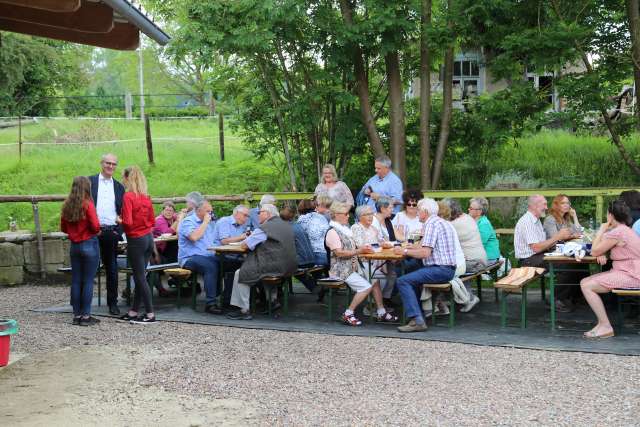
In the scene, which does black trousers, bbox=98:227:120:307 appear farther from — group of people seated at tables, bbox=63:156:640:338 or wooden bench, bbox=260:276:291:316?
wooden bench, bbox=260:276:291:316

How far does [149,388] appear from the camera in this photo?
21.4 ft

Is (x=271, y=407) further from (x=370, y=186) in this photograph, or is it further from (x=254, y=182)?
(x=254, y=182)

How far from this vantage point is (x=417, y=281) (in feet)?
27.7

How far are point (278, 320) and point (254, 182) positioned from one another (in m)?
7.95

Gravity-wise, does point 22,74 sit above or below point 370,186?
above

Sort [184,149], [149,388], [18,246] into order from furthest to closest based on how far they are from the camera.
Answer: [184,149], [18,246], [149,388]

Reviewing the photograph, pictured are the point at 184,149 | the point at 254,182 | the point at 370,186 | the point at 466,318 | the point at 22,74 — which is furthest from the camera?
the point at 22,74

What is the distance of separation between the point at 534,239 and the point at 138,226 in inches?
161

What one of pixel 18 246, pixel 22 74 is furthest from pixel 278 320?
pixel 22 74

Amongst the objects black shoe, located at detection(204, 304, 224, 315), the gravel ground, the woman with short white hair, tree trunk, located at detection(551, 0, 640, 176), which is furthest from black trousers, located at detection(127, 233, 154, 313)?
tree trunk, located at detection(551, 0, 640, 176)

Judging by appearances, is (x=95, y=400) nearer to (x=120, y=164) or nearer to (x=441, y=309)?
(x=441, y=309)

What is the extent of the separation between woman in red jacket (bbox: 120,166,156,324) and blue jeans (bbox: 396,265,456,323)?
8.71 ft

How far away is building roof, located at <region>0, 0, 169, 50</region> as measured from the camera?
6523mm

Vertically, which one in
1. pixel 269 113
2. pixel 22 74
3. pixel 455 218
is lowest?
pixel 455 218
